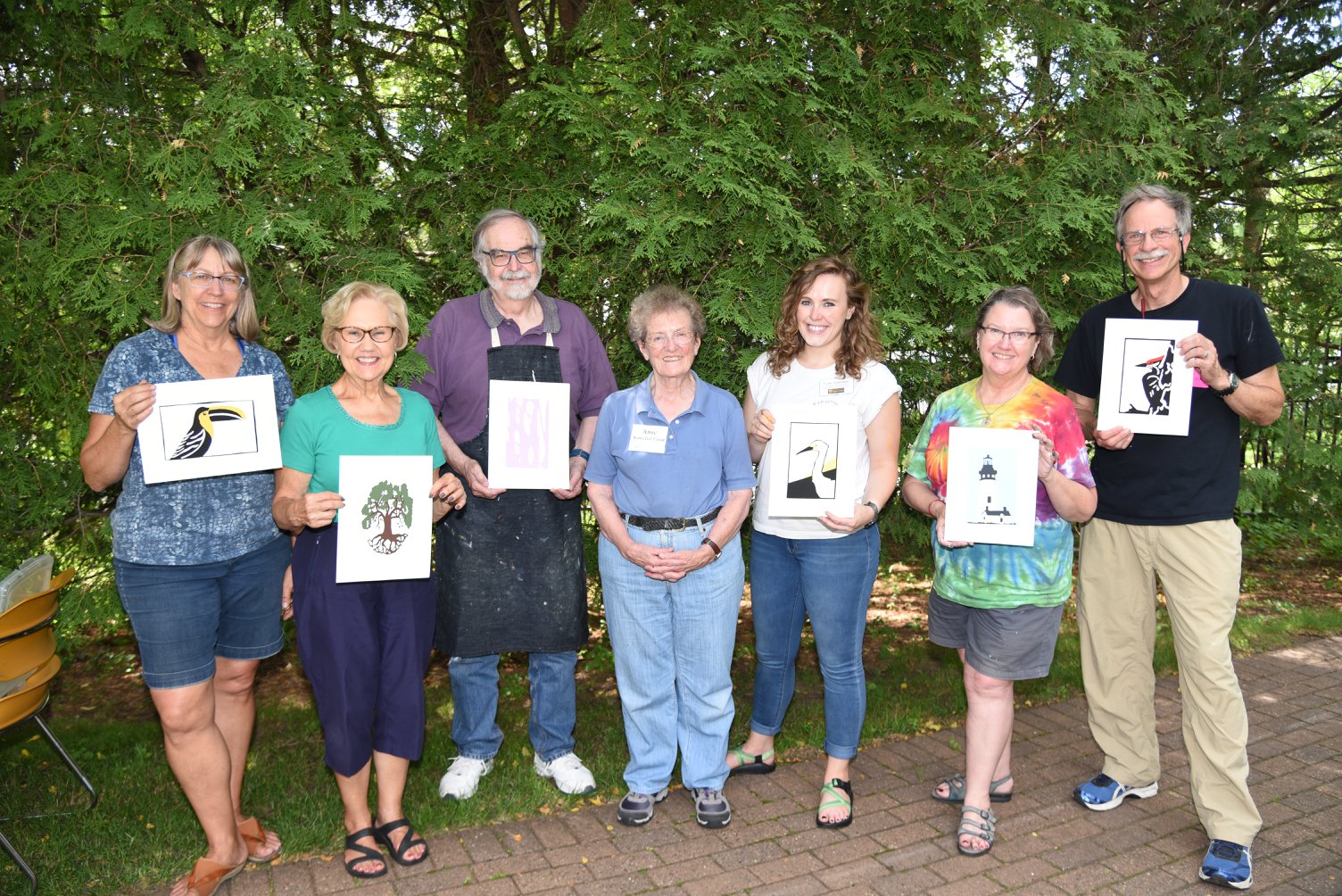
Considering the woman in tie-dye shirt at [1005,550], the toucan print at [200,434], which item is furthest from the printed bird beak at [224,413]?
the woman in tie-dye shirt at [1005,550]

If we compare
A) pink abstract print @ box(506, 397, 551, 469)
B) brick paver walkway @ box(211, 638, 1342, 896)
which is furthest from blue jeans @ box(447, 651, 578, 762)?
pink abstract print @ box(506, 397, 551, 469)

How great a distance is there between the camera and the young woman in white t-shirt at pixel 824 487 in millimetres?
3961

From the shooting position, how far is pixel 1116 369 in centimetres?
388

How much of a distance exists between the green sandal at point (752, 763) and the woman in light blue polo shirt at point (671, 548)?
0.41m

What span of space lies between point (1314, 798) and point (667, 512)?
11.3ft

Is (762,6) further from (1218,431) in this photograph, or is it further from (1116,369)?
(1218,431)

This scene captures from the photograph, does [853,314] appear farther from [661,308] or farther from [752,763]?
[752,763]

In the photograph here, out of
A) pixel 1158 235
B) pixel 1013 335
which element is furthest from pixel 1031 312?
pixel 1158 235

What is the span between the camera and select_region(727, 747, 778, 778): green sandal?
4691 mm

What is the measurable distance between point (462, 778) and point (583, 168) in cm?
313

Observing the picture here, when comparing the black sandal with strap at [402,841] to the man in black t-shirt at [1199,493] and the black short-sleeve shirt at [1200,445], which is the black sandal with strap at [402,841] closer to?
the man in black t-shirt at [1199,493]

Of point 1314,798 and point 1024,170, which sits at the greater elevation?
point 1024,170

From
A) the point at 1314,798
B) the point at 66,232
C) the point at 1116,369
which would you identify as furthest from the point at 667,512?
the point at 1314,798

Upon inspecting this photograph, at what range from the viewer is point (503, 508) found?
14.0ft
